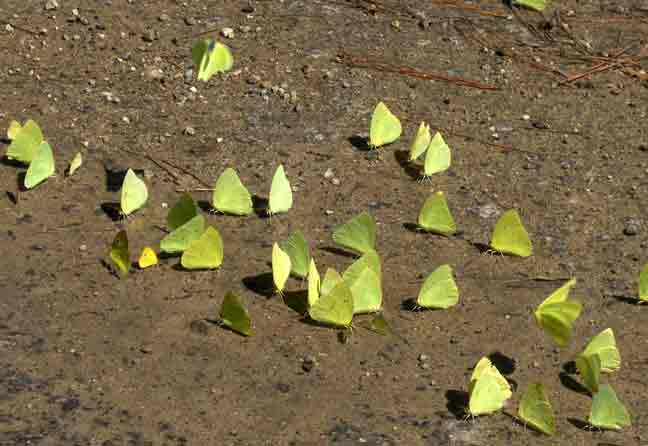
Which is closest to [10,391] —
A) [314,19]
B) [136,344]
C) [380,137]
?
[136,344]

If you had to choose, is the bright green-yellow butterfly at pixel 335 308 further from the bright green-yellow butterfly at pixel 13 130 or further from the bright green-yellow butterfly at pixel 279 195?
the bright green-yellow butterfly at pixel 13 130

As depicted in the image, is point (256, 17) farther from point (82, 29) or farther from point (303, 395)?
point (303, 395)

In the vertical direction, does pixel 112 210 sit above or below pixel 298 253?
below

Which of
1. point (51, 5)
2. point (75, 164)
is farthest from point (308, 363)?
point (51, 5)

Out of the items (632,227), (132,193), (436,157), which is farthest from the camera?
(436,157)

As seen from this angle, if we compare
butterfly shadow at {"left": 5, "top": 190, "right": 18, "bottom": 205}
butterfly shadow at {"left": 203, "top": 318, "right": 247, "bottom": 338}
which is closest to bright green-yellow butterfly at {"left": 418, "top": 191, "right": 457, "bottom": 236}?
butterfly shadow at {"left": 203, "top": 318, "right": 247, "bottom": 338}

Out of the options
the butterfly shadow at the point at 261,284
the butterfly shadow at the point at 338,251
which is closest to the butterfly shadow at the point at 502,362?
the butterfly shadow at the point at 338,251

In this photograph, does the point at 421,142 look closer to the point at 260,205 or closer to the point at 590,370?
the point at 260,205
